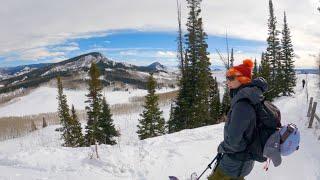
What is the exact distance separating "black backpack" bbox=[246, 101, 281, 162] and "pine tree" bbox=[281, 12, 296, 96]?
57.1m

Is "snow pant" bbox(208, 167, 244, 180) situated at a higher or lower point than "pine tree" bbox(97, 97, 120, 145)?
higher

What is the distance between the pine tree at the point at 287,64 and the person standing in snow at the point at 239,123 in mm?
56934

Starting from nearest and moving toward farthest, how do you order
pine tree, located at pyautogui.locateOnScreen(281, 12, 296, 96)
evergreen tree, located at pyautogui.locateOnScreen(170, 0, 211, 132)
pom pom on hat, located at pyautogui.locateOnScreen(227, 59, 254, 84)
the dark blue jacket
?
1. the dark blue jacket
2. pom pom on hat, located at pyautogui.locateOnScreen(227, 59, 254, 84)
3. evergreen tree, located at pyautogui.locateOnScreen(170, 0, 211, 132)
4. pine tree, located at pyautogui.locateOnScreen(281, 12, 296, 96)

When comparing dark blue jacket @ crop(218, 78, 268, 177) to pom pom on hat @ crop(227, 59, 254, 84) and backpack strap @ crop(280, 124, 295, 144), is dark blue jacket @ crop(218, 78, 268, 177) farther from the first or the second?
backpack strap @ crop(280, 124, 295, 144)

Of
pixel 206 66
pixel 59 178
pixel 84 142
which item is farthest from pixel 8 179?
pixel 84 142

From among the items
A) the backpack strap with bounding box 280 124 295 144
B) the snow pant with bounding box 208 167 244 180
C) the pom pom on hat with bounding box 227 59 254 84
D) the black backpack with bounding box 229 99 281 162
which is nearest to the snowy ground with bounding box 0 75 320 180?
the snow pant with bounding box 208 167 244 180

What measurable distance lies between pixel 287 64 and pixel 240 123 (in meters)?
61.8

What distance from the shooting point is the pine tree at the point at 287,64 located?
60.8m

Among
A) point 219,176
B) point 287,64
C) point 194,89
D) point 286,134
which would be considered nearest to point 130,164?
point 219,176

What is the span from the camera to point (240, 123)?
508 cm

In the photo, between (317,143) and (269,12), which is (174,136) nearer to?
(317,143)

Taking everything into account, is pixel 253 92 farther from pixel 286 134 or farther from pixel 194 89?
pixel 194 89

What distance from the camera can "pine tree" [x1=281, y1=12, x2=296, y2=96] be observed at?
60781 mm

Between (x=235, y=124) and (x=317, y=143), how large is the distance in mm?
10738
